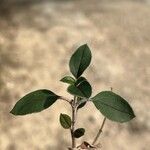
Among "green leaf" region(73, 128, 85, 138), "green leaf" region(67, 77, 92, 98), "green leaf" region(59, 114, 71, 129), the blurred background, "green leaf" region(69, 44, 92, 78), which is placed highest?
the blurred background

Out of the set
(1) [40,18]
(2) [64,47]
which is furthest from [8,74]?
(1) [40,18]

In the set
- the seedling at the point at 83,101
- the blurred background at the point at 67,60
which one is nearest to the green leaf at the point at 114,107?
the seedling at the point at 83,101

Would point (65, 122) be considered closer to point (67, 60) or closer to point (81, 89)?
point (81, 89)

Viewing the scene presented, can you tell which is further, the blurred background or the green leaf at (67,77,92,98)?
the blurred background

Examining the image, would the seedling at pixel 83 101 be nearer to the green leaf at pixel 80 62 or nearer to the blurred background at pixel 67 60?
the green leaf at pixel 80 62

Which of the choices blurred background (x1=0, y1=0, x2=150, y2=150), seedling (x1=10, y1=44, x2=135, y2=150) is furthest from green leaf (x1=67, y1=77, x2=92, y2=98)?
blurred background (x1=0, y1=0, x2=150, y2=150)

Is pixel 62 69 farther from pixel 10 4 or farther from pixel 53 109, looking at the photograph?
pixel 10 4

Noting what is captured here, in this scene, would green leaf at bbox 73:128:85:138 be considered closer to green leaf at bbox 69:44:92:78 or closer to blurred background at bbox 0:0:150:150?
green leaf at bbox 69:44:92:78
